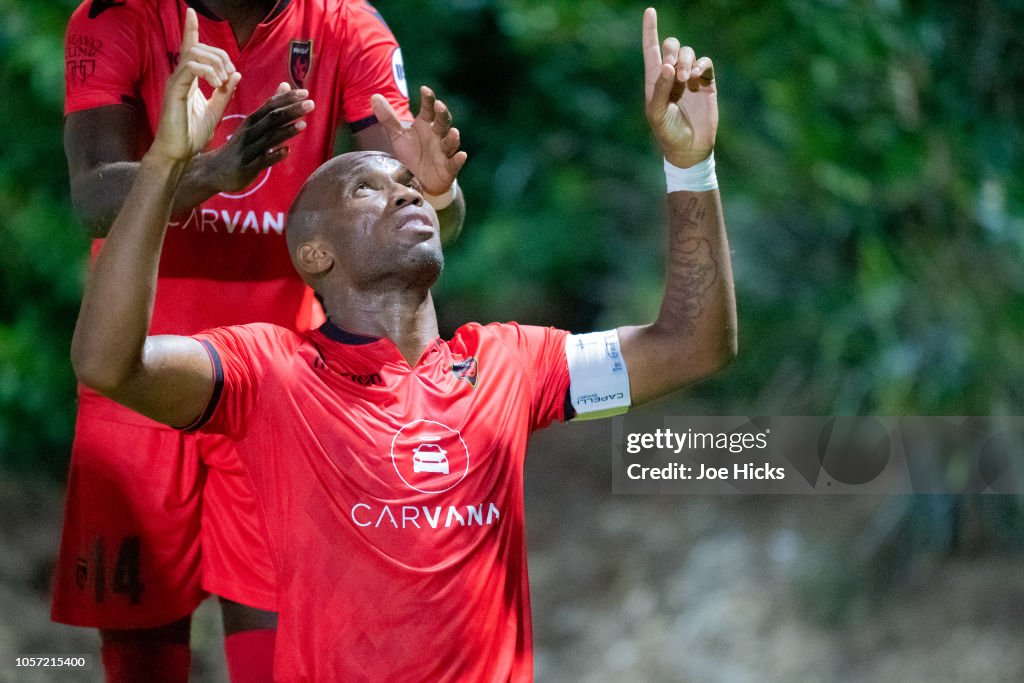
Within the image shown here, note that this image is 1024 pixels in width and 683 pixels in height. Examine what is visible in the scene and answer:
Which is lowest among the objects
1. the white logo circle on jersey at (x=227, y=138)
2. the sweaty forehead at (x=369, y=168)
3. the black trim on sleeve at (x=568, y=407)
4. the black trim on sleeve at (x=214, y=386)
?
the black trim on sleeve at (x=568, y=407)

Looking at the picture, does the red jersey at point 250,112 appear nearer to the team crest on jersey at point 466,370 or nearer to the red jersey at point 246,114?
the red jersey at point 246,114

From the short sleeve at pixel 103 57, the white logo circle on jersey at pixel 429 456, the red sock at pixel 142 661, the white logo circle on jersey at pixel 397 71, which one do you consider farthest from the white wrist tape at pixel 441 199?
the red sock at pixel 142 661

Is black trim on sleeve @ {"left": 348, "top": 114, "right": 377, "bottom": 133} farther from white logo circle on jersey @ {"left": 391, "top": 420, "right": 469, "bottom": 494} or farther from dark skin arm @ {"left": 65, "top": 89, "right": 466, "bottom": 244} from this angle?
white logo circle on jersey @ {"left": 391, "top": 420, "right": 469, "bottom": 494}

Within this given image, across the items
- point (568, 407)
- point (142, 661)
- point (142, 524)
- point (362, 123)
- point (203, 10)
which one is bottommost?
point (142, 661)

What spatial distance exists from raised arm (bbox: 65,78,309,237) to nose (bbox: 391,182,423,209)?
0.54ft

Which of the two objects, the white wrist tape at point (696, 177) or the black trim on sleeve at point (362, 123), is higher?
the black trim on sleeve at point (362, 123)

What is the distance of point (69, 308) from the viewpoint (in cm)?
299

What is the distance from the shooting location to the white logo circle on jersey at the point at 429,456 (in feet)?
5.34

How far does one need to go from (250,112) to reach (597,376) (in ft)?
2.14

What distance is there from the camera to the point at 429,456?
5.38 ft

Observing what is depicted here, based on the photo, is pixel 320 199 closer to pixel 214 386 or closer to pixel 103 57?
pixel 214 386

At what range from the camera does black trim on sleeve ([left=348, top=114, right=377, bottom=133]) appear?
1.92 meters

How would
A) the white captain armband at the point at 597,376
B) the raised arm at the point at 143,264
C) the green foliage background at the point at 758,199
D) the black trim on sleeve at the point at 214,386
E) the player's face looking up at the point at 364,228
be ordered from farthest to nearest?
the green foliage background at the point at 758,199 < the white captain armband at the point at 597,376 < the player's face looking up at the point at 364,228 < the black trim on sleeve at the point at 214,386 < the raised arm at the point at 143,264

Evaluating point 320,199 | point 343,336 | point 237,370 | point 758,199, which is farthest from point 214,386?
point 758,199
